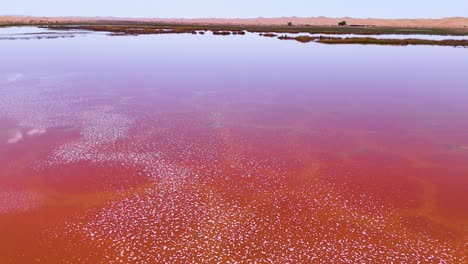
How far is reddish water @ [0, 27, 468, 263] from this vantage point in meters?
16.0

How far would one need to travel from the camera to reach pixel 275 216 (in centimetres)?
1828

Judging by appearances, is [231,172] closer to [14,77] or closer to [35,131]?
[35,131]

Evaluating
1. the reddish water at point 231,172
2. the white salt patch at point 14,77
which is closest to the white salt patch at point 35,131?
the reddish water at point 231,172

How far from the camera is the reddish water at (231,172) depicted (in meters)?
16.0

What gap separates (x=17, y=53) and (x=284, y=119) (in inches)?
2465

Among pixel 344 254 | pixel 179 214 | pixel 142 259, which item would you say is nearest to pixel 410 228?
pixel 344 254

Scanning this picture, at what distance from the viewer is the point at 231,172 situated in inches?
905

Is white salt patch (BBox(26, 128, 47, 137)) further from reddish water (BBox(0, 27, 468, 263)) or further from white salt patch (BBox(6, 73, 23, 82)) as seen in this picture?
white salt patch (BBox(6, 73, 23, 82))

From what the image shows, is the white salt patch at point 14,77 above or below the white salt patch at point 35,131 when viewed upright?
above

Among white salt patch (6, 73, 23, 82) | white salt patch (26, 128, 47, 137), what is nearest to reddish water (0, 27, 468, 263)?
white salt patch (26, 128, 47, 137)

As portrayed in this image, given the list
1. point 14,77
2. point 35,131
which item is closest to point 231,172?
point 35,131

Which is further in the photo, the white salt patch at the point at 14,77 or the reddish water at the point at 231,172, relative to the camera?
the white salt patch at the point at 14,77

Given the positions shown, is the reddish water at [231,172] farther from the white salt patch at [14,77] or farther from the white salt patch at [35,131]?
the white salt patch at [14,77]

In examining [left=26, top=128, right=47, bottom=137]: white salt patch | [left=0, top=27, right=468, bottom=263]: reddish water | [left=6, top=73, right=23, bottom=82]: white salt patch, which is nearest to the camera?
[left=0, top=27, right=468, bottom=263]: reddish water
